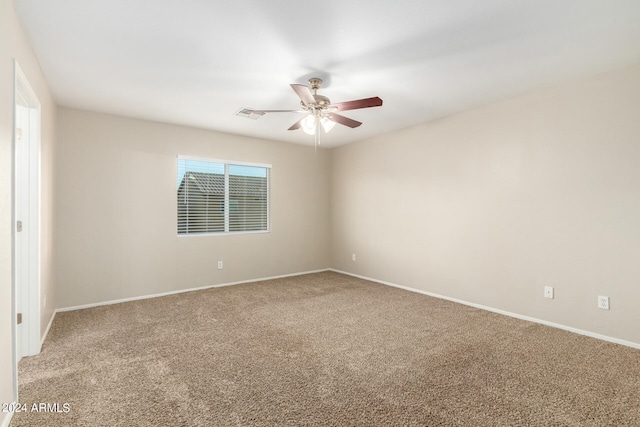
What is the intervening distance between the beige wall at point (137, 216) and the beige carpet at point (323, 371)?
62 cm

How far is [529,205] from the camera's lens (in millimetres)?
3404

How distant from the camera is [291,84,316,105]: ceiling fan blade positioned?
8.08ft

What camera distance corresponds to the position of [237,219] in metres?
5.20

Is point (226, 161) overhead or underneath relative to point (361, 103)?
underneath

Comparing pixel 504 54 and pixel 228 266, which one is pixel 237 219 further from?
pixel 504 54

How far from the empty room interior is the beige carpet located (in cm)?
2

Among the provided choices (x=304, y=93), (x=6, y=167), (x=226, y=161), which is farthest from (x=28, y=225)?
(x=226, y=161)

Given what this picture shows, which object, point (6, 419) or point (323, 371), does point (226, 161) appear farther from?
point (6, 419)

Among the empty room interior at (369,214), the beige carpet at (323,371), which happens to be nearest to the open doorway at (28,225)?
the empty room interior at (369,214)

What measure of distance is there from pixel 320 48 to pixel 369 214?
3.34 meters

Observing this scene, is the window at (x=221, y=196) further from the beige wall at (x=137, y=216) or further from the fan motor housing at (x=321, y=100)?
the fan motor housing at (x=321, y=100)

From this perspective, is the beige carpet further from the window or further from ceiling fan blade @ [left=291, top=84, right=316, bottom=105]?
ceiling fan blade @ [left=291, top=84, right=316, bottom=105]

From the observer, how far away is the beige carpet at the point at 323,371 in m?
1.80

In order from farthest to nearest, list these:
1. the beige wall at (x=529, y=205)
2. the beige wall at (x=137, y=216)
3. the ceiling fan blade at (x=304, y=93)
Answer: the beige wall at (x=137, y=216), the beige wall at (x=529, y=205), the ceiling fan blade at (x=304, y=93)
